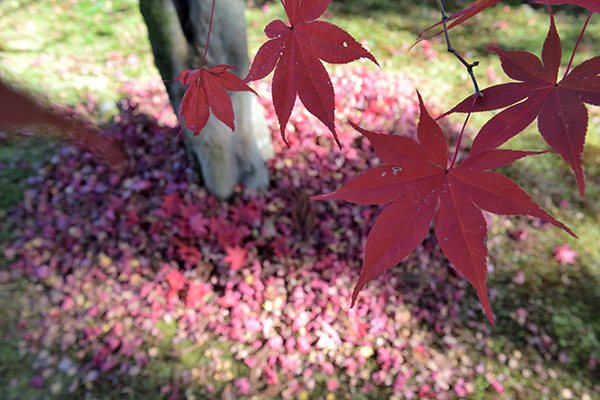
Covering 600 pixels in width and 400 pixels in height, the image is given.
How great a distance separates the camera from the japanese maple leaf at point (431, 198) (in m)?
0.67

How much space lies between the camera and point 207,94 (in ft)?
3.27

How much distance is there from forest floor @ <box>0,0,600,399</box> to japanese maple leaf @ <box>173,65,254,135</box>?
5.92 ft

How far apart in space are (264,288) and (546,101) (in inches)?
92.7

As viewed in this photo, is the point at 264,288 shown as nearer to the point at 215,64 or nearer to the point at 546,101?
the point at 215,64

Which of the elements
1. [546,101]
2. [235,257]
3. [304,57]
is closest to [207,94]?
[304,57]

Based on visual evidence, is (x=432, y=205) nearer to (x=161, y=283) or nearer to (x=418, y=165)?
(x=418, y=165)

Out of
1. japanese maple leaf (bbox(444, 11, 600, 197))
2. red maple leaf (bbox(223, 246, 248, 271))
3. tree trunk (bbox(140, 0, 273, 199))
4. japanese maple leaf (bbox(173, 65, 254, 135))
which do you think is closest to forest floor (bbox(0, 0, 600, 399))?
red maple leaf (bbox(223, 246, 248, 271))

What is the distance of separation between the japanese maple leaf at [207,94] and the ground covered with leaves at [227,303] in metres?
1.81

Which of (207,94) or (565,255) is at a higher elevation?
(207,94)

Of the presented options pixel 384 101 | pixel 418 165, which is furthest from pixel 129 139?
pixel 418 165

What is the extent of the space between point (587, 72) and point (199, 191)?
293 centimetres

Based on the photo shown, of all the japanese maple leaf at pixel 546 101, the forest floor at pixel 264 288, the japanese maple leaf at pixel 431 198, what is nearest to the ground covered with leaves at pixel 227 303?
the forest floor at pixel 264 288

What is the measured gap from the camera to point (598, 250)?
10.4 ft

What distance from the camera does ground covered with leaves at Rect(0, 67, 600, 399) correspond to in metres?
2.44
